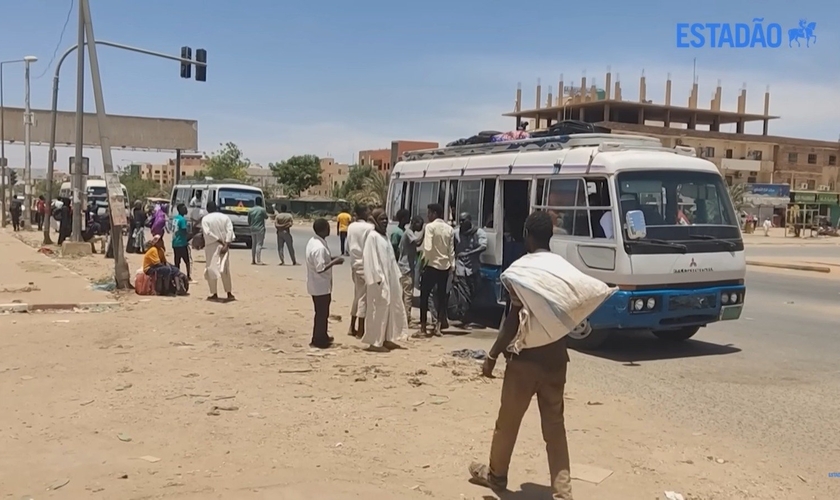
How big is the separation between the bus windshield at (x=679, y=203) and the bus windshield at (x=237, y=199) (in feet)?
67.2

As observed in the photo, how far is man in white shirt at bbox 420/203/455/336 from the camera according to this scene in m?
10.7

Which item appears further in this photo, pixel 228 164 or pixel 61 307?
pixel 228 164

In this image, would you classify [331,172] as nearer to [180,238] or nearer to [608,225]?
[180,238]

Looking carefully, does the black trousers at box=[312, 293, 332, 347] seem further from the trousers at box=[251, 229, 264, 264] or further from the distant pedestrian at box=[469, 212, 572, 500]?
the trousers at box=[251, 229, 264, 264]

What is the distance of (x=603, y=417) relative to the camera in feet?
22.4

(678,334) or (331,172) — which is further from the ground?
(331,172)

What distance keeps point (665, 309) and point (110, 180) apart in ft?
34.3

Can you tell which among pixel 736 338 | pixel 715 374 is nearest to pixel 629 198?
pixel 715 374

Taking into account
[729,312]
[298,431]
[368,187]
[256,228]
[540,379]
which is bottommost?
[298,431]

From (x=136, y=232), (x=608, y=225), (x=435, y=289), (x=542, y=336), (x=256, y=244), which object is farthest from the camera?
(x=136, y=232)

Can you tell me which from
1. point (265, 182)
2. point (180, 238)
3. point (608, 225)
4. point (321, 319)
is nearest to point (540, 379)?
point (608, 225)

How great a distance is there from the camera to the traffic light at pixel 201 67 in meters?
21.5

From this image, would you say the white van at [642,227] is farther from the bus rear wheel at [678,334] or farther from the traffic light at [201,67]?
the traffic light at [201,67]

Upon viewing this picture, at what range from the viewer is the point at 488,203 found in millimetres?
11812
